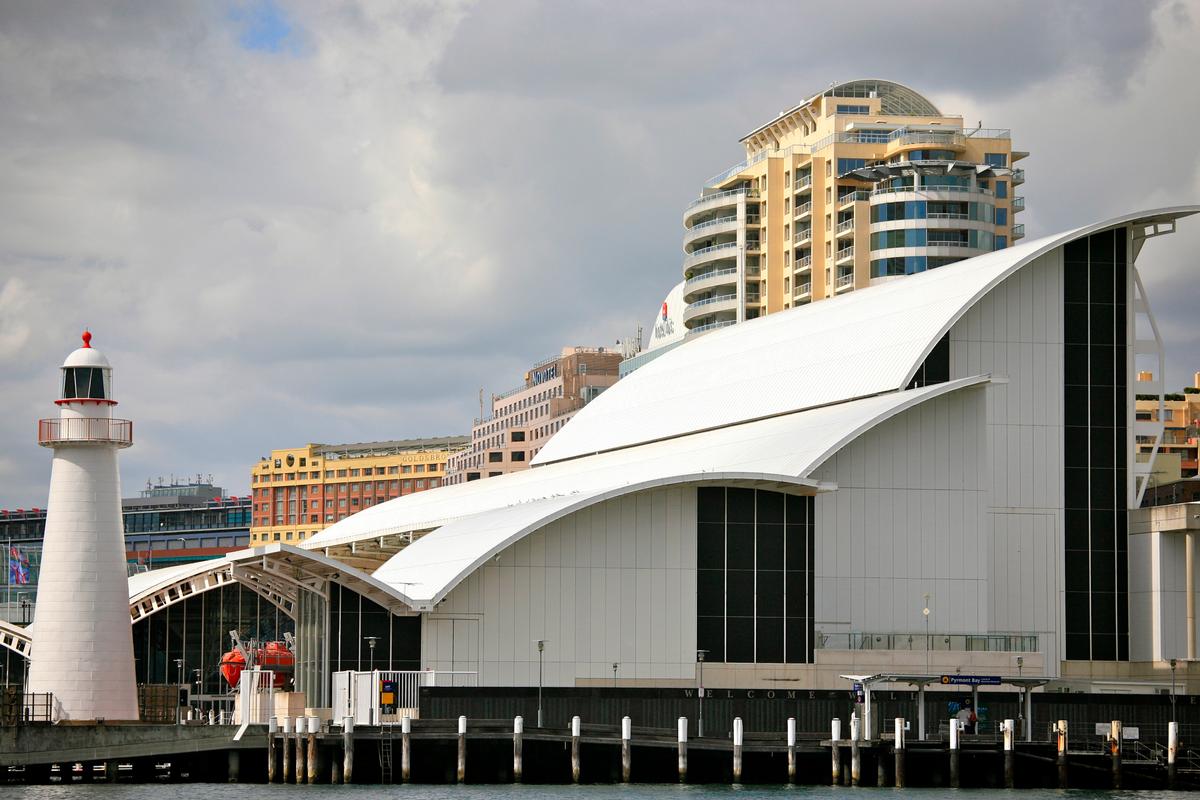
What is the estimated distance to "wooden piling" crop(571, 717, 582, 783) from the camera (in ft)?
185

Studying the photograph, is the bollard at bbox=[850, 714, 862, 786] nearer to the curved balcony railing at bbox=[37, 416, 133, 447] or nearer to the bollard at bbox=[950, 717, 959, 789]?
the bollard at bbox=[950, 717, 959, 789]

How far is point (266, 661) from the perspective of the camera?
69.4 metres

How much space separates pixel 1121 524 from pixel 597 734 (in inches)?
884

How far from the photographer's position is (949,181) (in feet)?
478

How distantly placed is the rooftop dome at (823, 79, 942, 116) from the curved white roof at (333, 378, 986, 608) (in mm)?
78427

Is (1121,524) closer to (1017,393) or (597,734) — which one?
(1017,393)

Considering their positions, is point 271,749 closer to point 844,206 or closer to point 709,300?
point 844,206

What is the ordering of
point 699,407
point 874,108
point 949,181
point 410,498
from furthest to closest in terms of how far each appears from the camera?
Result: 1. point 874,108
2. point 949,181
3. point 410,498
4. point 699,407

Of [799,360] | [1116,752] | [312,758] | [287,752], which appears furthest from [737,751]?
[799,360]

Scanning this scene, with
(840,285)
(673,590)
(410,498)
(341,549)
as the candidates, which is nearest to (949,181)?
(840,285)

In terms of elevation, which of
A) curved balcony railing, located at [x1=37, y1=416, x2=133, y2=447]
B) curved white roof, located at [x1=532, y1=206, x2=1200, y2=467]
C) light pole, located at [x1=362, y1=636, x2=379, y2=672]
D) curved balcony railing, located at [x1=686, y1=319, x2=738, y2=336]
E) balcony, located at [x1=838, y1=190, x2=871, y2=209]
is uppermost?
balcony, located at [x1=838, y1=190, x2=871, y2=209]

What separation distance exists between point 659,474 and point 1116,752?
2390 cm

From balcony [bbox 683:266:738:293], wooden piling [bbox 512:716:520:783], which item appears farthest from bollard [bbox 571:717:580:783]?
balcony [bbox 683:266:738:293]

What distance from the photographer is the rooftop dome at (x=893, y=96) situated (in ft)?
527
